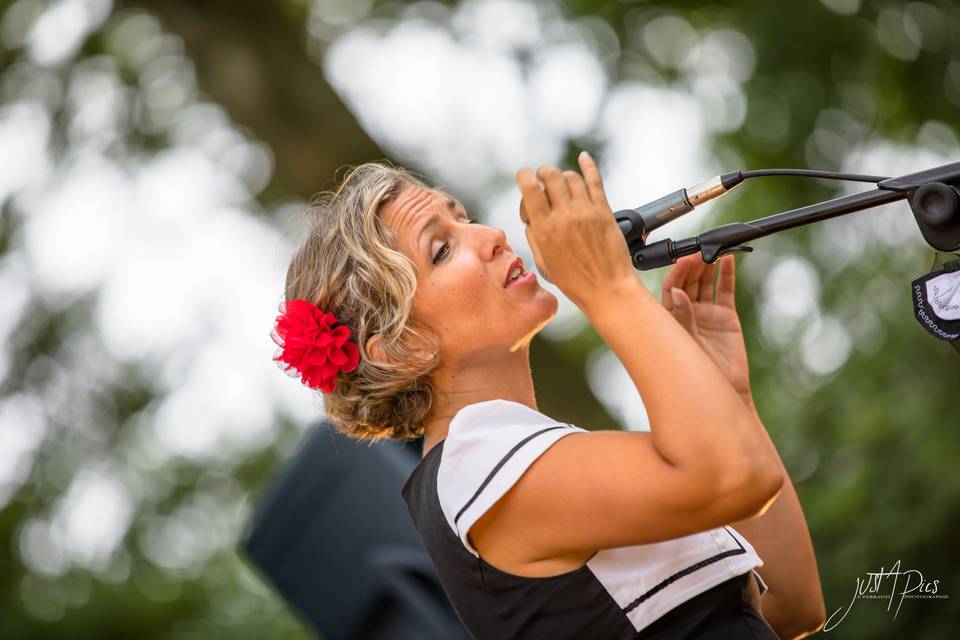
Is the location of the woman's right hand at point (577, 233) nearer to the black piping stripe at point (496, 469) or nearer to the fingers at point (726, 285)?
the black piping stripe at point (496, 469)

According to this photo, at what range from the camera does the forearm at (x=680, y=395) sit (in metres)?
1.10

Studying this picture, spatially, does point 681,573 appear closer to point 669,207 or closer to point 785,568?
point 785,568

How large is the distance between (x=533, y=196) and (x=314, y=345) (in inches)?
19.1

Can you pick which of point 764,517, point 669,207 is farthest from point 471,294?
point 764,517

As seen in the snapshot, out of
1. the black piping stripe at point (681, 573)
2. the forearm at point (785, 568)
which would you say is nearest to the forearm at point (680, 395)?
the black piping stripe at point (681, 573)

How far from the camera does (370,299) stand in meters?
1.55

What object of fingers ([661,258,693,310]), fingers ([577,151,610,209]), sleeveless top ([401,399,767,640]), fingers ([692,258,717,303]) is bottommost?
sleeveless top ([401,399,767,640])

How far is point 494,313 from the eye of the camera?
1499mm

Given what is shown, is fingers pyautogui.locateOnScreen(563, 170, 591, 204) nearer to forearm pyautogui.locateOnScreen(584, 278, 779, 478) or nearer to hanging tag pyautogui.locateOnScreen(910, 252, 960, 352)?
forearm pyautogui.locateOnScreen(584, 278, 779, 478)

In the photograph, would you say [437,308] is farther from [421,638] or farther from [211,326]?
[211,326]

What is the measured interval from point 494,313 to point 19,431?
3769 millimetres

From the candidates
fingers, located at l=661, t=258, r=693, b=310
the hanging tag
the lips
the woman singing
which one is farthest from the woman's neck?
the hanging tag

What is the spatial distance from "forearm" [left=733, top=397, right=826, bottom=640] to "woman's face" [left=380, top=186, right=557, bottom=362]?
39cm

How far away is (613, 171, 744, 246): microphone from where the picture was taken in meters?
1.28
